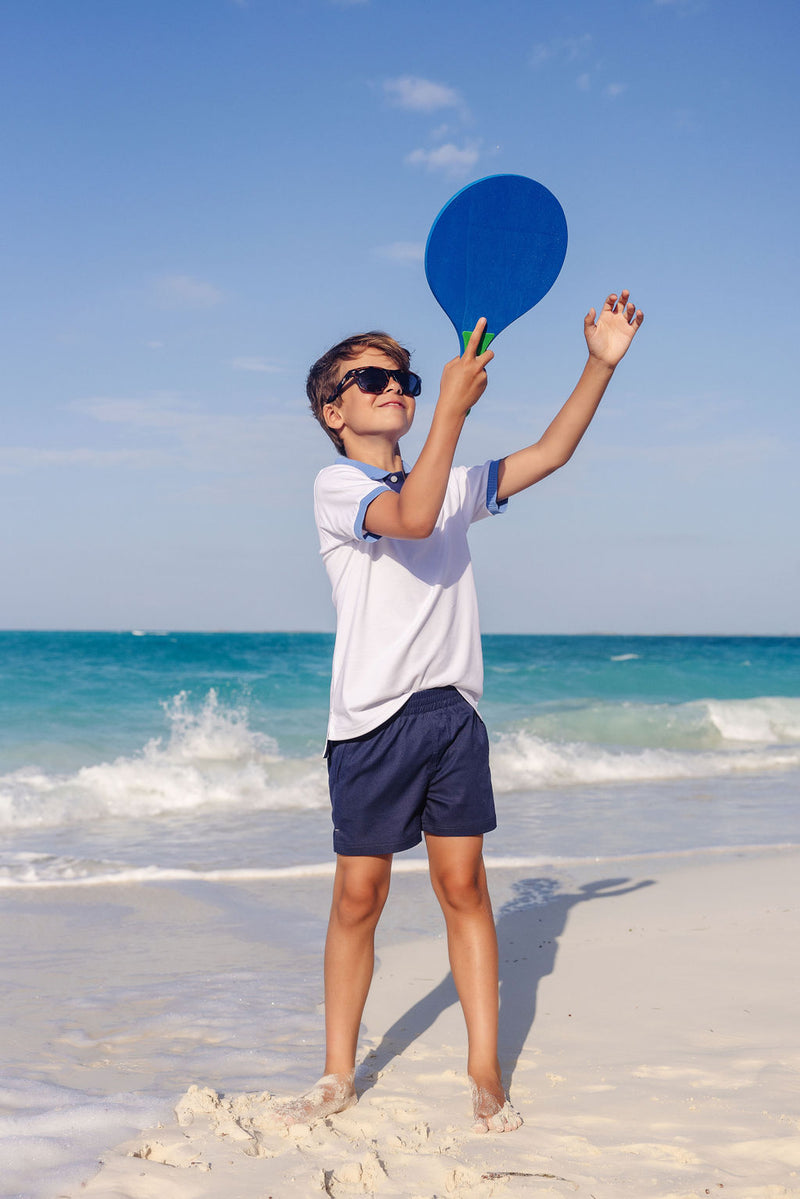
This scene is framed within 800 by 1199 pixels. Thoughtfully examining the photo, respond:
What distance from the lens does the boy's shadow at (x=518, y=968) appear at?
2.92m

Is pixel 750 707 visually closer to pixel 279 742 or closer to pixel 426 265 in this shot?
pixel 279 742

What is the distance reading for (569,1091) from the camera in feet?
8.38

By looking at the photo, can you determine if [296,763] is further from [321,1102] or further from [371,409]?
[371,409]

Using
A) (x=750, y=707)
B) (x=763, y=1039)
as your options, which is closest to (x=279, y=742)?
(x=750, y=707)

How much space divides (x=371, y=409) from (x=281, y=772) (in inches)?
316

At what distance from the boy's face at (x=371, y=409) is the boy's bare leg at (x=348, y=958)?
1.09 m

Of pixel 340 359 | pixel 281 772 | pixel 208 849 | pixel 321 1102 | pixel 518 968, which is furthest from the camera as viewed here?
pixel 281 772

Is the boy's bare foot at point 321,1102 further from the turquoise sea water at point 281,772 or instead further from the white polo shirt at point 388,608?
the turquoise sea water at point 281,772

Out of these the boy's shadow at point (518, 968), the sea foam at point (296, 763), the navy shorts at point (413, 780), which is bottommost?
the sea foam at point (296, 763)

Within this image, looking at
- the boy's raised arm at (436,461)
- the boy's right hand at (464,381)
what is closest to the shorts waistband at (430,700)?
the boy's raised arm at (436,461)

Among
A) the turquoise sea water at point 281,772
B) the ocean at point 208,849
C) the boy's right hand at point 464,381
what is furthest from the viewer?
the turquoise sea water at point 281,772

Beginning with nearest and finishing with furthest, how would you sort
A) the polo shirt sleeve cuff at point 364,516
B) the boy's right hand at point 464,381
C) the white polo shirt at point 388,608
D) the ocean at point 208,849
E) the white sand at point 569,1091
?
the white sand at point 569,1091 < the boy's right hand at point 464,381 < the polo shirt sleeve cuff at point 364,516 < the white polo shirt at point 388,608 < the ocean at point 208,849

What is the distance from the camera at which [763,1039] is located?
282 centimetres

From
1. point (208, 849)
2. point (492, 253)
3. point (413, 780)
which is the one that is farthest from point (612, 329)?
point (208, 849)
